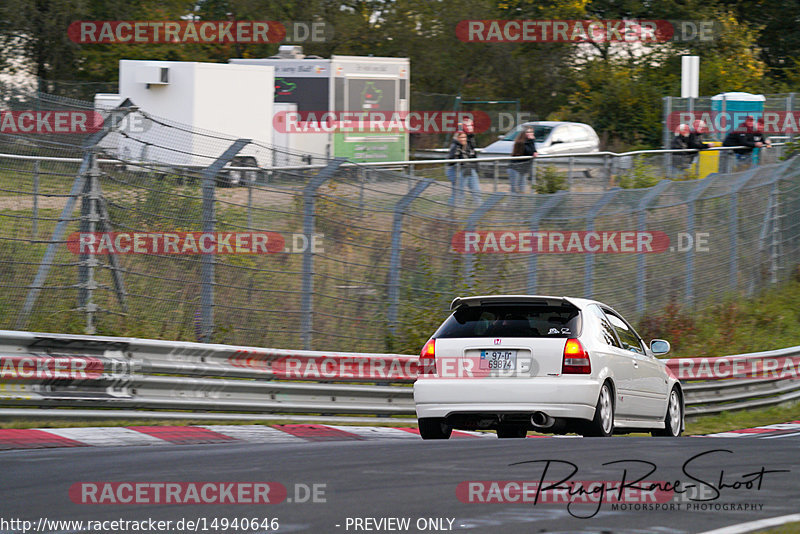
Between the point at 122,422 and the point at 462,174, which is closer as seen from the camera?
the point at 122,422

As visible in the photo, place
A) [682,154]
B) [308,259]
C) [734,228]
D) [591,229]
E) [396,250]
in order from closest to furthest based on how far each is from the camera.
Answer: [308,259], [396,250], [591,229], [734,228], [682,154]

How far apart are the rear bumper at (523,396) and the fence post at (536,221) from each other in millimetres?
6745

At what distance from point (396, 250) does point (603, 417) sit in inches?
185

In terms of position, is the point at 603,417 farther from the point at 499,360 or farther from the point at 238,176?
the point at 238,176

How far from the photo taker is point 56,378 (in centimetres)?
1066

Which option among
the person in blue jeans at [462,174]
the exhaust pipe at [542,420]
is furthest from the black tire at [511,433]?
the person in blue jeans at [462,174]

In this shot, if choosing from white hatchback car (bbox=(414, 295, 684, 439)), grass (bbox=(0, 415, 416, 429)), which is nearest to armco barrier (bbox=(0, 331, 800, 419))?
grass (bbox=(0, 415, 416, 429))

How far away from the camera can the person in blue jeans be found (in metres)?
16.2

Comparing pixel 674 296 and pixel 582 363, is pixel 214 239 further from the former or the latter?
pixel 674 296

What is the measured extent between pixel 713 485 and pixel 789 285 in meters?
18.3

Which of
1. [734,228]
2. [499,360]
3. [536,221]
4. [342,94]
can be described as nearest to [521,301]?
[499,360]

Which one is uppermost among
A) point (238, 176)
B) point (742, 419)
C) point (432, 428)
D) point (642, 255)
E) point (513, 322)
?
point (238, 176)

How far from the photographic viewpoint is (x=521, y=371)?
10.7m

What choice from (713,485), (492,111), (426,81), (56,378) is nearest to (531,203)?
(56,378)
